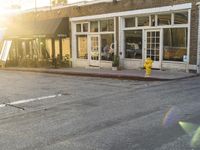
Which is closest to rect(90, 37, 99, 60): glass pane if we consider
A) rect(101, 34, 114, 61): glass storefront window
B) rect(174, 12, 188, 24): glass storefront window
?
rect(101, 34, 114, 61): glass storefront window

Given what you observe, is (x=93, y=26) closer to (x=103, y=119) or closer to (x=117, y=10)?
(x=117, y=10)

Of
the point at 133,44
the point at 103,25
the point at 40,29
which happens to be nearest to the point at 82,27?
the point at 103,25

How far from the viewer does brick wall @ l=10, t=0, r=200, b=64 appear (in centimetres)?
1583

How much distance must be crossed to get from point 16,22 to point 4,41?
2130 millimetres

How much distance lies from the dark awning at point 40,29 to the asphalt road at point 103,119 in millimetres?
11473

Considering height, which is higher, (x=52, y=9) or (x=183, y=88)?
(x=52, y=9)

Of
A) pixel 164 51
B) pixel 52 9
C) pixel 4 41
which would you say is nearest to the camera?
pixel 164 51

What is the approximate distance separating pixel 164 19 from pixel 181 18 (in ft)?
3.71

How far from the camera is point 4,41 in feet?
96.7

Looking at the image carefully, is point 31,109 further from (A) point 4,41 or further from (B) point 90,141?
(A) point 4,41

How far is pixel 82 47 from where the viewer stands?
23.5 metres

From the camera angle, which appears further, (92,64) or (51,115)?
(92,64)

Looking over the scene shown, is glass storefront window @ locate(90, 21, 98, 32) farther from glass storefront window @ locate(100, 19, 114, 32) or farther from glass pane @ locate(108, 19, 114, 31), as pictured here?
glass pane @ locate(108, 19, 114, 31)

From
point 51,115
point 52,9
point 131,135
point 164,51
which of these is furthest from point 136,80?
point 52,9
